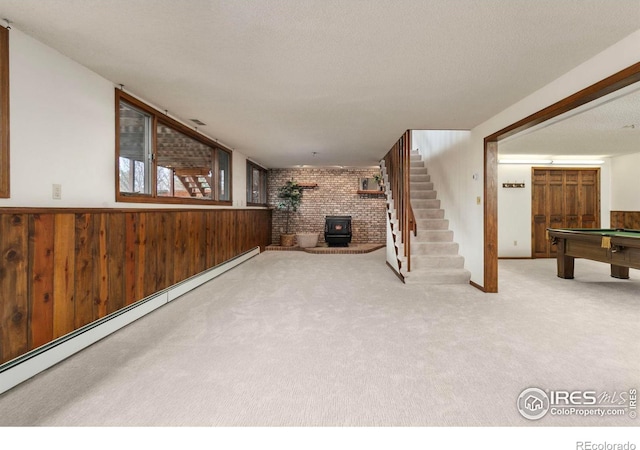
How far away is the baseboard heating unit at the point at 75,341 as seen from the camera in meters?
1.84

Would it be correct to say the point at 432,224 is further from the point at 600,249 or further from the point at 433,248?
the point at 600,249

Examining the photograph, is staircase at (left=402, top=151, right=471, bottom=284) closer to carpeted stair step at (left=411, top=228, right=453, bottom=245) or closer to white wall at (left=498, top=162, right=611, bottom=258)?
carpeted stair step at (left=411, top=228, right=453, bottom=245)

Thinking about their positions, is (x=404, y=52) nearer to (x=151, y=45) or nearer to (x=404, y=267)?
(x=151, y=45)

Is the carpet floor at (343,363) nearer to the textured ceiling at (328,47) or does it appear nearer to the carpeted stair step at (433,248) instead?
the carpeted stair step at (433,248)

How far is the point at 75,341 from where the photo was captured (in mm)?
2277

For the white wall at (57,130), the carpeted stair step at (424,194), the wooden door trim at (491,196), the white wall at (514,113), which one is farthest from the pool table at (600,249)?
the white wall at (57,130)

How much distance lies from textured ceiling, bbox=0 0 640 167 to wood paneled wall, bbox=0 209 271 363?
4.23 feet

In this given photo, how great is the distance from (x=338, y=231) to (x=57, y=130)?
6.62 m

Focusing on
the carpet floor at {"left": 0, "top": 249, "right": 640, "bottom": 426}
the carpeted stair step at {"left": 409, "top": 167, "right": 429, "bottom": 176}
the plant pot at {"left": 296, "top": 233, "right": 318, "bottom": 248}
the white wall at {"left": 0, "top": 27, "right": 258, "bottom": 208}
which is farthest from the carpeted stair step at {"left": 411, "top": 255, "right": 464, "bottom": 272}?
the white wall at {"left": 0, "top": 27, "right": 258, "bottom": 208}

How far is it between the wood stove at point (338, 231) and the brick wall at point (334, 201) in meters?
0.70

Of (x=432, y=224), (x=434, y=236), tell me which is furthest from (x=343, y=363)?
(x=432, y=224)

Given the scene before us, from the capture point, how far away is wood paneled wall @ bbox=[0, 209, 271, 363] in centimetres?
187

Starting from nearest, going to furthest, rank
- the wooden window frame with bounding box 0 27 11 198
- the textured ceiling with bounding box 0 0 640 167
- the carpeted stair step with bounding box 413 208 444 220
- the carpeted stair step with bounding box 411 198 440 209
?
the textured ceiling with bounding box 0 0 640 167 < the wooden window frame with bounding box 0 27 11 198 < the carpeted stair step with bounding box 413 208 444 220 < the carpeted stair step with bounding box 411 198 440 209

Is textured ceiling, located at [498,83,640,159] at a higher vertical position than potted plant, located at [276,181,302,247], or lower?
higher
